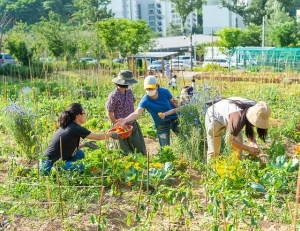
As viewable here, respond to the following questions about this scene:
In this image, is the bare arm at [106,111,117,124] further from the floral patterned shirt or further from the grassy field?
the grassy field

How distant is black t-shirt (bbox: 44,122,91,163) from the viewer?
11.8 feet

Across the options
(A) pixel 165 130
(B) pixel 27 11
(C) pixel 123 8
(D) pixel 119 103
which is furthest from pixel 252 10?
(D) pixel 119 103

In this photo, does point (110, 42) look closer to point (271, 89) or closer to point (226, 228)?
point (271, 89)

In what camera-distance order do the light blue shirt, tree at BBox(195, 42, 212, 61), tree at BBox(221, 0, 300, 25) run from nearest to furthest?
1. the light blue shirt
2. tree at BBox(195, 42, 212, 61)
3. tree at BBox(221, 0, 300, 25)

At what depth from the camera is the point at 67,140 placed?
3.62m

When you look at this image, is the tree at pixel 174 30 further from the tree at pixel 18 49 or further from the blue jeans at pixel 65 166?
the blue jeans at pixel 65 166

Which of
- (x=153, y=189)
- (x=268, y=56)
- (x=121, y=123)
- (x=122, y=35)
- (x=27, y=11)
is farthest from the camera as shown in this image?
(x=27, y=11)

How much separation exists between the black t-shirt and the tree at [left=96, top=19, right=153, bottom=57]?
1635 cm

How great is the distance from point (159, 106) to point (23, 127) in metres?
1.35

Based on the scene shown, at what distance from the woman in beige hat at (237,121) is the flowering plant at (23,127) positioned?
173 centimetres

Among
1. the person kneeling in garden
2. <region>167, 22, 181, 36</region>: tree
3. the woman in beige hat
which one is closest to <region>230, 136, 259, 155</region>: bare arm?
the woman in beige hat

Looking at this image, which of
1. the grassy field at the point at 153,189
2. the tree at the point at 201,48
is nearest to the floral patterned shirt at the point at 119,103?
the grassy field at the point at 153,189

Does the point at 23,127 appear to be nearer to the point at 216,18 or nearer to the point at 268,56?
the point at 268,56

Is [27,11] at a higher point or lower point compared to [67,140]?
higher
